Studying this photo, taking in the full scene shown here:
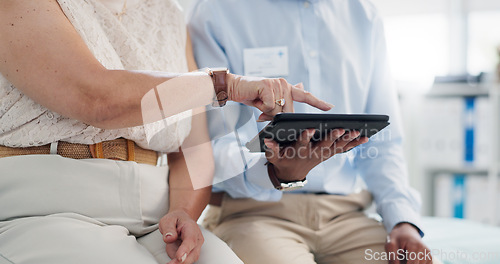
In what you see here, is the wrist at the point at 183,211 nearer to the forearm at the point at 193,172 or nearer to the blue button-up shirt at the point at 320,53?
the forearm at the point at 193,172

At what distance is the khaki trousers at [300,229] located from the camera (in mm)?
1074

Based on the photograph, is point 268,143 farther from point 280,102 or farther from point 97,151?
point 97,151

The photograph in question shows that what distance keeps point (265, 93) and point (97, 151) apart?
36 centimetres

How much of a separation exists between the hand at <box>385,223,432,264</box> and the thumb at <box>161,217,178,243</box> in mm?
522

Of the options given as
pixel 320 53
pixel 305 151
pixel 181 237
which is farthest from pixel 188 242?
pixel 320 53

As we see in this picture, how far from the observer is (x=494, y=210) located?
2.62 meters

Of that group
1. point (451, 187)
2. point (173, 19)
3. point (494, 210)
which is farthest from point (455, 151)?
point (173, 19)

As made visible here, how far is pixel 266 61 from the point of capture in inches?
43.9

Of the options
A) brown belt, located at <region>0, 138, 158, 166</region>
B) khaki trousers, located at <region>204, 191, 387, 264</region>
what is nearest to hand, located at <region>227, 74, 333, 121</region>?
brown belt, located at <region>0, 138, 158, 166</region>

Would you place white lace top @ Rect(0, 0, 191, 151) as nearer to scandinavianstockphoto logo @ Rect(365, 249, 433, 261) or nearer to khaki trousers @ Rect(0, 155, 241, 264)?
khaki trousers @ Rect(0, 155, 241, 264)

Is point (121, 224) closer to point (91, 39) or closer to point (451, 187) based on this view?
point (91, 39)

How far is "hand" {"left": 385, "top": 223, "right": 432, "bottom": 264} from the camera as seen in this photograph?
1.06 meters

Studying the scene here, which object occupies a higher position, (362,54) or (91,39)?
(91,39)

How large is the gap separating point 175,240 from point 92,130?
0.27 metres
